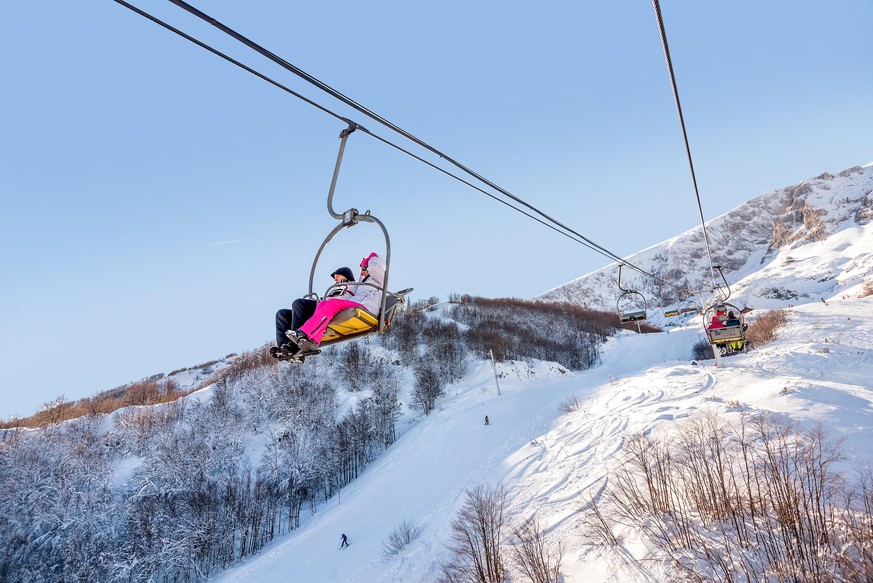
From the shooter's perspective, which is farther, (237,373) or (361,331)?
(237,373)

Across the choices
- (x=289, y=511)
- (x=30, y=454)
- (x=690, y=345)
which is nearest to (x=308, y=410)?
(x=289, y=511)

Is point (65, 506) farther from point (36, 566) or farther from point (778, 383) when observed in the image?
point (778, 383)

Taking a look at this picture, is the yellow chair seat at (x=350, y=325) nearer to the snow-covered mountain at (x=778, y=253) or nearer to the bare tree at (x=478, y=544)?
the snow-covered mountain at (x=778, y=253)

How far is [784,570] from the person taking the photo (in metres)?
7.13

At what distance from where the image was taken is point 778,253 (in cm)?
10588

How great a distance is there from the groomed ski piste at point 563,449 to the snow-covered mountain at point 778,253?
5.88m

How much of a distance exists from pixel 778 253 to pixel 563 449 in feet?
416

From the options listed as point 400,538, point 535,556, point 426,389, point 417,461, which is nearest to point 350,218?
point 535,556

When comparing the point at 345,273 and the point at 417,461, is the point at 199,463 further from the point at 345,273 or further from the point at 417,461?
the point at 345,273

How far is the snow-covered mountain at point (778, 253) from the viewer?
6700cm

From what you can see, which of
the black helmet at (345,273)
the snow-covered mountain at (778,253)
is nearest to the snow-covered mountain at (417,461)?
the snow-covered mountain at (778,253)

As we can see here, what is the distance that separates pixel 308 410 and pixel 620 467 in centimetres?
3805

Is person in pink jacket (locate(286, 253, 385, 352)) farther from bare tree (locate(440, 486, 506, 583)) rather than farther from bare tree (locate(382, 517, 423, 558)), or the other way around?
bare tree (locate(382, 517, 423, 558))

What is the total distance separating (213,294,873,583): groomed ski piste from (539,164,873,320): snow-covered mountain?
588 cm
